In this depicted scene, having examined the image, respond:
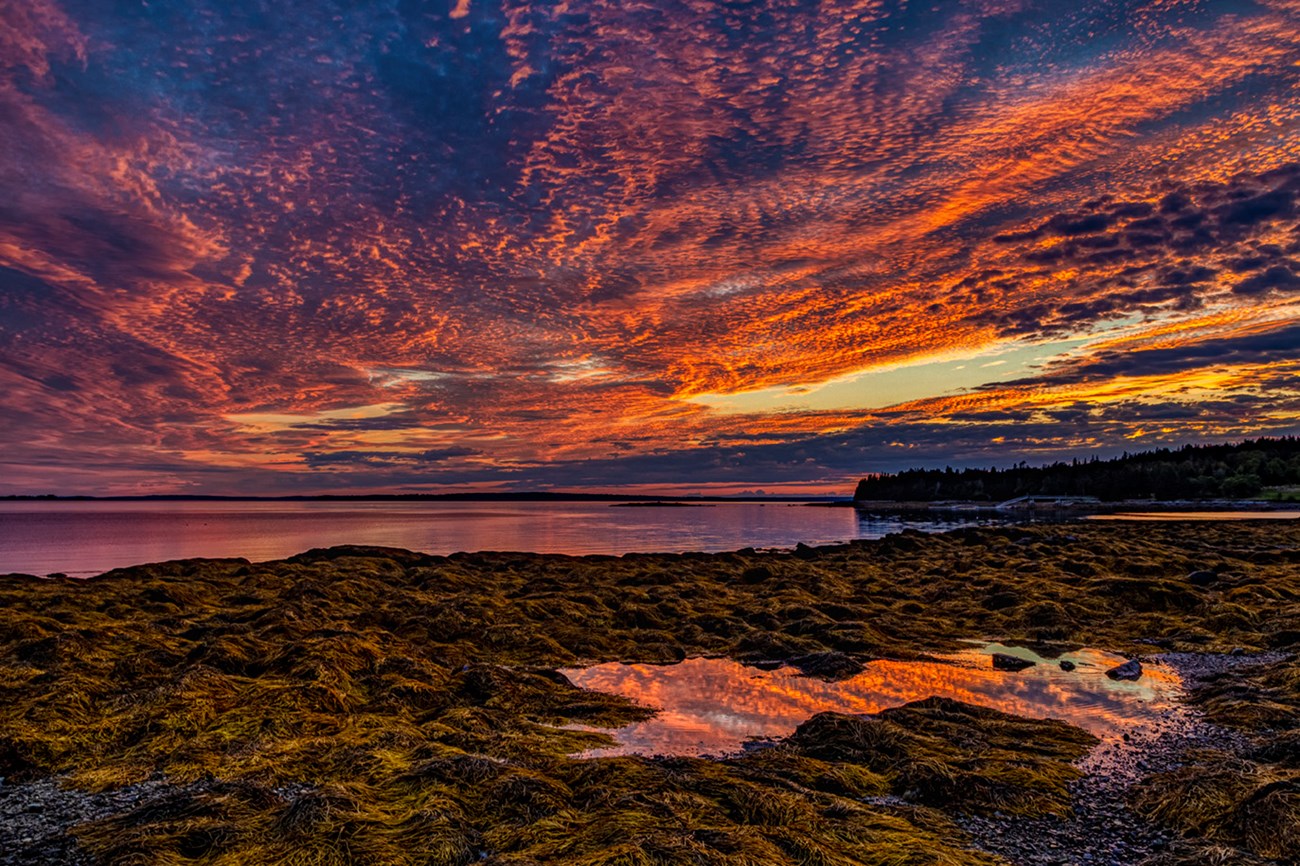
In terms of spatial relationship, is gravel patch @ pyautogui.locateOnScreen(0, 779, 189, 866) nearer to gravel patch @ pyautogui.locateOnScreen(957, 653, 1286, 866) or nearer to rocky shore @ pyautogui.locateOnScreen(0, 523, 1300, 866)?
rocky shore @ pyautogui.locateOnScreen(0, 523, 1300, 866)

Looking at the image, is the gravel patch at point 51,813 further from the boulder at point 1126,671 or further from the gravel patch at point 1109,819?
the boulder at point 1126,671

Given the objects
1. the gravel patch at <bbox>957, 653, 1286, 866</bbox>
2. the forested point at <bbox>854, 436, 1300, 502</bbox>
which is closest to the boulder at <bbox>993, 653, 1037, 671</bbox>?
the gravel patch at <bbox>957, 653, 1286, 866</bbox>

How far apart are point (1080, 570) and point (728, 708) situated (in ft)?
72.7

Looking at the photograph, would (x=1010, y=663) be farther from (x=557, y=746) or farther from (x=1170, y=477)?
(x=1170, y=477)

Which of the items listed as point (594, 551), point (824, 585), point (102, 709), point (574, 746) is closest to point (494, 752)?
point (574, 746)

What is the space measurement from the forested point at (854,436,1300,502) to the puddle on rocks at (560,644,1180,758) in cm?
14249

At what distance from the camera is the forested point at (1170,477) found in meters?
133

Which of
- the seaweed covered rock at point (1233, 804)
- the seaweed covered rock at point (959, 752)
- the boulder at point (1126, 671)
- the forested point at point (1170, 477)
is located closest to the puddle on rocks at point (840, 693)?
the boulder at point (1126, 671)

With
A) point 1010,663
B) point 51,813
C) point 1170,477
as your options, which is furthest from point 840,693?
point 1170,477

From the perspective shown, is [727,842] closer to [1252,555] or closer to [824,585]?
[824,585]

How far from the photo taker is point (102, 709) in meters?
10.7

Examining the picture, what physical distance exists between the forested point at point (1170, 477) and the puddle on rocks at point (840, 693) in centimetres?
14249

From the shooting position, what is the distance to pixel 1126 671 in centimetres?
1351

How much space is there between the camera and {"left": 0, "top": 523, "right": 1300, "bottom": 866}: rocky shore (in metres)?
6.53
